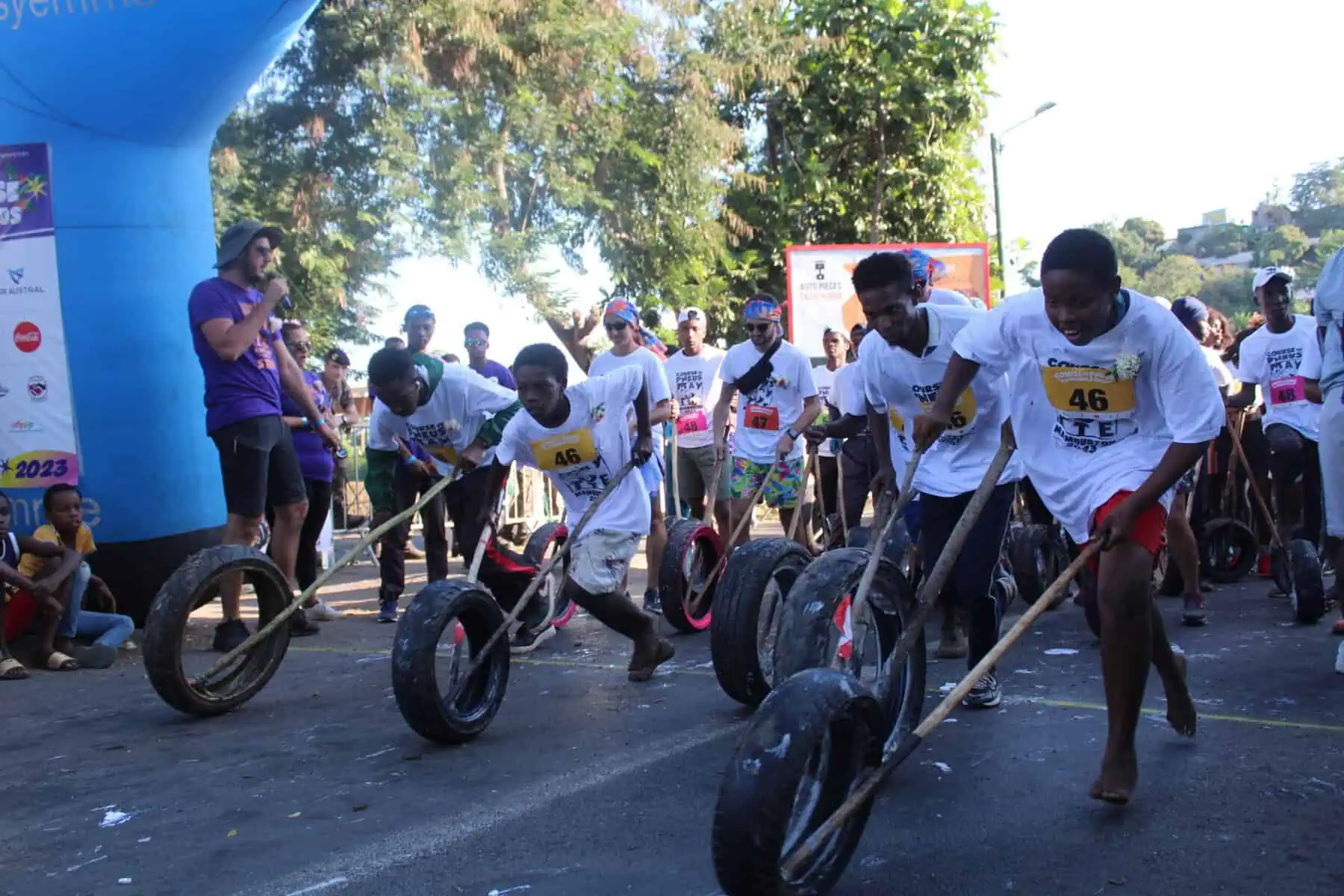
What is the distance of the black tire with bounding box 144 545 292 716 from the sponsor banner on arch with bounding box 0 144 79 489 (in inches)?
91.4

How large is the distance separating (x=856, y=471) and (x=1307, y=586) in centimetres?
349

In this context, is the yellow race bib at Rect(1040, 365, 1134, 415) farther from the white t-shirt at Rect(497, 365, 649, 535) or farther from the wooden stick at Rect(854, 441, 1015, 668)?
the white t-shirt at Rect(497, 365, 649, 535)

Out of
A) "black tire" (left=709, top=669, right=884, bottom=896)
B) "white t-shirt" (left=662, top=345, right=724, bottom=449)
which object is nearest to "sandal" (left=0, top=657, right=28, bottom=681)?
"white t-shirt" (left=662, top=345, right=724, bottom=449)

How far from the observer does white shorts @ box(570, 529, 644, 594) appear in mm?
6191

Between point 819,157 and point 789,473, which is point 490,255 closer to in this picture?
point 819,157

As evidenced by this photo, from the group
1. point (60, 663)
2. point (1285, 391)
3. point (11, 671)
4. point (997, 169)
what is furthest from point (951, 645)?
point (997, 169)

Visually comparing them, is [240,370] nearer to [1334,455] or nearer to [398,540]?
[398,540]

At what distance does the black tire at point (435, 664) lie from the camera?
5.01 metres

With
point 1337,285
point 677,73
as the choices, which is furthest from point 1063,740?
point 677,73

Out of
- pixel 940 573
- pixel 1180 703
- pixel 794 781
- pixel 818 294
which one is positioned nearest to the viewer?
pixel 794 781

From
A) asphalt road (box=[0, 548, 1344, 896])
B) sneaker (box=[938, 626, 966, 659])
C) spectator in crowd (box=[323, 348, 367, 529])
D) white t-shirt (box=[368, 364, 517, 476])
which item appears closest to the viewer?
asphalt road (box=[0, 548, 1344, 896])

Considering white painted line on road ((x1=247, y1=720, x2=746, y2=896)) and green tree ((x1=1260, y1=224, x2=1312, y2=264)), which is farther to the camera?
green tree ((x1=1260, y1=224, x2=1312, y2=264))

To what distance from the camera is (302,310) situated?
52.8 ft

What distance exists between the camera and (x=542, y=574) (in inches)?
239
